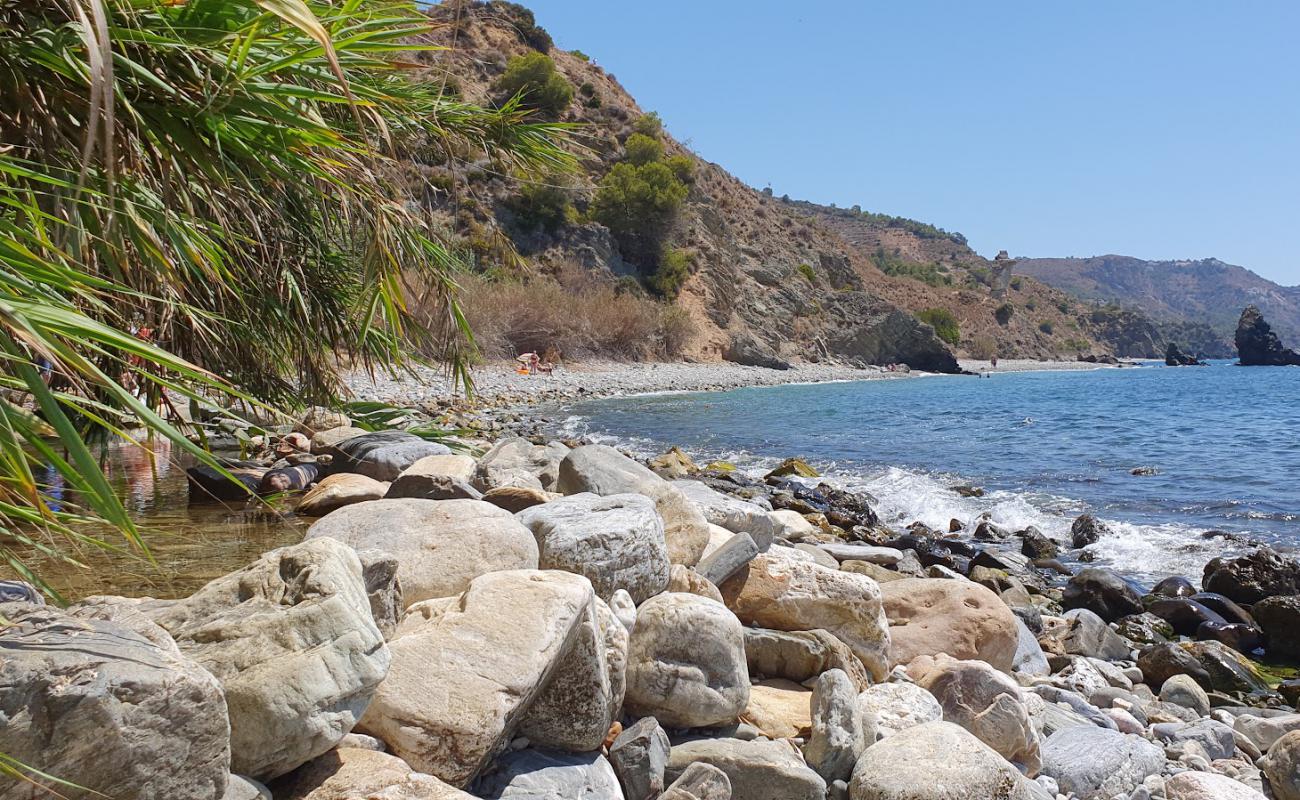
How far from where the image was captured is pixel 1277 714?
5.35m

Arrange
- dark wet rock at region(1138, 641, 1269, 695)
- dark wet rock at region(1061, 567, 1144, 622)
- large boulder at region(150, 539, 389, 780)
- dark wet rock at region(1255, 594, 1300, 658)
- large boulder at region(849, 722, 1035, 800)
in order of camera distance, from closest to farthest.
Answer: large boulder at region(150, 539, 389, 780), large boulder at region(849, 722, 1035, 800), dark wet rock at region(1138, 641, 1269, 695), dark wet rock at region(1255, 594, 1300, 658), dark wet rock at region(1061, 567, 1144, 622)

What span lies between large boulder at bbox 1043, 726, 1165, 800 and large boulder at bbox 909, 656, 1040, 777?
132 mm

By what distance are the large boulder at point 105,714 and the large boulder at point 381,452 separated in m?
4.86

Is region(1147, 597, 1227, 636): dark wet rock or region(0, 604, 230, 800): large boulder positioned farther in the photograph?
region(1147, 597, 1227, 636): dark wet rock

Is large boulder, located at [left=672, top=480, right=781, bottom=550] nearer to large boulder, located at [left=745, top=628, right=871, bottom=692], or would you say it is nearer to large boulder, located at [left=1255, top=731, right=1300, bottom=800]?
large boulder, located at [left=745, top=628, right=871, bottom=692]

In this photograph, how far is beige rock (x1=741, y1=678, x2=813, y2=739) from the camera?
11.7 ft

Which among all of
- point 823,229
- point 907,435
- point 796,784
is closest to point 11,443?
point 796,784

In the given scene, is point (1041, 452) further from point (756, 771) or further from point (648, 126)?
point (648, 126)

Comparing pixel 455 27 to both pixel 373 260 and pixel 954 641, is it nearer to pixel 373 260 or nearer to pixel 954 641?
pixel 373 260

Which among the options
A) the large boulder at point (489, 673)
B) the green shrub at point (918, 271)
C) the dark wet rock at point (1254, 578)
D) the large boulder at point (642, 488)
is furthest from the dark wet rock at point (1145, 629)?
the green shrub at point (918, 271)

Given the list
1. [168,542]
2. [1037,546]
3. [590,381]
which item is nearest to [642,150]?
[590,381]

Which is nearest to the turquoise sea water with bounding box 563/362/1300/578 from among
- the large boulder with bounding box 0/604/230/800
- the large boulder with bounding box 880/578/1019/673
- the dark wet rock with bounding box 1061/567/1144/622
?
the dark wet rock with bounding box 1061/567/1144/622

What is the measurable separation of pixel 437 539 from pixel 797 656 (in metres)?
1.64

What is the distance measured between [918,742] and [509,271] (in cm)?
3634
